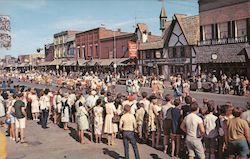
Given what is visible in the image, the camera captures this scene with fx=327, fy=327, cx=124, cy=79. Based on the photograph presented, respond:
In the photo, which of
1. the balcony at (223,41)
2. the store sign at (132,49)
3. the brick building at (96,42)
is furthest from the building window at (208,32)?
the brick building at (96,42)

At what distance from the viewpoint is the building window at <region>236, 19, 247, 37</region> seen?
103 ft

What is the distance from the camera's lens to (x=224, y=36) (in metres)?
33.7

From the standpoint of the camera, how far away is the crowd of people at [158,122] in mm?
7211

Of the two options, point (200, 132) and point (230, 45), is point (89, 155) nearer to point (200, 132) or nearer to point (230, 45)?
point (200, 132)

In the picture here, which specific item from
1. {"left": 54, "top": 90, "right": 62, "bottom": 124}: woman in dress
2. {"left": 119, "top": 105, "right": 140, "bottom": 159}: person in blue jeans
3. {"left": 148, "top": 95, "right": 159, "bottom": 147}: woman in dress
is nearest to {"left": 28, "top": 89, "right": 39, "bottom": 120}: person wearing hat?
{"left": 54, "top": 90, "right": 62, "bottom": 124}: woman in dress

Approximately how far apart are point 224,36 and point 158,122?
26005 millimetres

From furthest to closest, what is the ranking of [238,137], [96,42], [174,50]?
[96,42] → [174,50] → [238,137]

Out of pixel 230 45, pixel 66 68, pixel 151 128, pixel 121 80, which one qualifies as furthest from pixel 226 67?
pixel 66 68

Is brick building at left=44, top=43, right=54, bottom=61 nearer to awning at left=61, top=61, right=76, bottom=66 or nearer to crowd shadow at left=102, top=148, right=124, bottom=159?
awning at left=61, top=61, right=76, bottom=66

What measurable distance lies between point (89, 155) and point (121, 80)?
32.6 meters

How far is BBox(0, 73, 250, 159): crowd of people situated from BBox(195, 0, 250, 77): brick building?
21594 mm

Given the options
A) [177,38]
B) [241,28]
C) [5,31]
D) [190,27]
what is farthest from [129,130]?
[177,38]

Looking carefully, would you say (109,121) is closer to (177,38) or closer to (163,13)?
(177,38)

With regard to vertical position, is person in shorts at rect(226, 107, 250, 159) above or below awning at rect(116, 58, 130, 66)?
below
